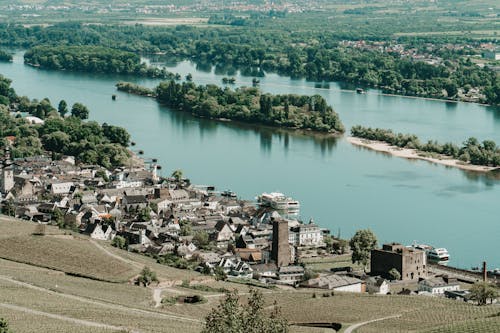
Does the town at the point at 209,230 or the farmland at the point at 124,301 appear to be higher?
the farmland at the point at 124,301

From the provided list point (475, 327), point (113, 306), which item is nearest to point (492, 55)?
point (113, 306)

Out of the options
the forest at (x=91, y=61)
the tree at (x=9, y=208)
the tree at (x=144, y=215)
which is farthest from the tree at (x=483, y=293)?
the forest at (x=91, y=61)

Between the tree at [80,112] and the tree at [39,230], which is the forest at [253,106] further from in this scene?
the tree at [39,230]

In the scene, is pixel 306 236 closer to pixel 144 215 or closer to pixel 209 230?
pixel 209 230

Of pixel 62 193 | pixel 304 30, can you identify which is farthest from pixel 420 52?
pixel 62 193

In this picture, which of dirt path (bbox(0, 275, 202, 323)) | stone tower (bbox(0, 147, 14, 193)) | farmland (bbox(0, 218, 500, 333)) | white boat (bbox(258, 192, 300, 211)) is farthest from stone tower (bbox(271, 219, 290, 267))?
stone tower (bbox(0, 147, 14, 193))

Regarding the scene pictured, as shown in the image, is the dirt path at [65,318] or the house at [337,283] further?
the house at [337,283]
